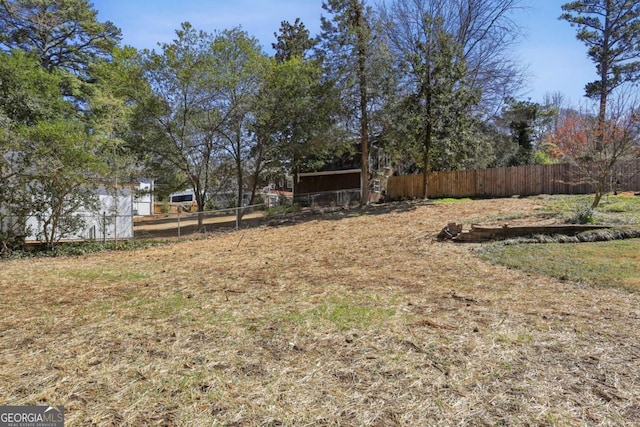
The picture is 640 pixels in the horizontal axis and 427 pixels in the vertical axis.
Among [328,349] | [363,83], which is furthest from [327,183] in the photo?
[328,349]

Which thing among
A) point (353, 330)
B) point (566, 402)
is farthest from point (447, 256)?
point (566, 402)

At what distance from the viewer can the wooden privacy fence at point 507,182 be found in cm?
1638

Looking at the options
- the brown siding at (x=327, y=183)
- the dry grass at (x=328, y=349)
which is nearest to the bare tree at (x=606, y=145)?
the dry grass at (x=328, y=349)

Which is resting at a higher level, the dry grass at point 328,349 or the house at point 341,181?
the house at point 341,181

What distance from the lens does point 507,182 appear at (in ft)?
60.3

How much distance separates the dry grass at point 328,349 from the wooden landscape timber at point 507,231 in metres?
2.30

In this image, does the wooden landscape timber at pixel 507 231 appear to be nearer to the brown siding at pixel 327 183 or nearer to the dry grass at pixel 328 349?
the dry grass at pixel 328 349

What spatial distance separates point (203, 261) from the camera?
7973 mm

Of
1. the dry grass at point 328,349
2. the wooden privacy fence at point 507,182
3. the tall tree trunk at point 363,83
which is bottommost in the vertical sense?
the dry grass at point 328,349

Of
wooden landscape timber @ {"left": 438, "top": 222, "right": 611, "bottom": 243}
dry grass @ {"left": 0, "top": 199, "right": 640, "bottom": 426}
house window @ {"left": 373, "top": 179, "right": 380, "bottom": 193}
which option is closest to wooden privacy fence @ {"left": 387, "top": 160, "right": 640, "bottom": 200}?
house window @ {"left": 373, "top": 179, "right": 380, "bottom": 193}

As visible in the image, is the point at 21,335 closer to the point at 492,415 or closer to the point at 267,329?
the point at 267,329

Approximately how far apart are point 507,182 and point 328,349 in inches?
717

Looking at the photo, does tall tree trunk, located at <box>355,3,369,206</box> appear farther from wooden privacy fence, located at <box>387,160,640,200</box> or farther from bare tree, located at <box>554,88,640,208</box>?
bare tree, located at <box>554,88,640,208</box>

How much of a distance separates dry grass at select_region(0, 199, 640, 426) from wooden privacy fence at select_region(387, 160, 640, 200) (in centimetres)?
1402
